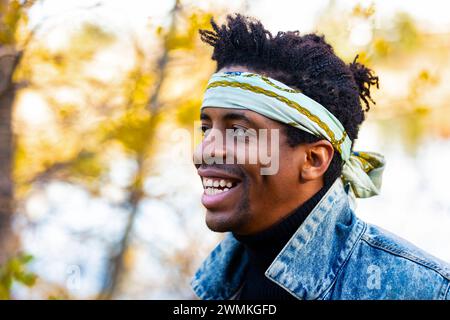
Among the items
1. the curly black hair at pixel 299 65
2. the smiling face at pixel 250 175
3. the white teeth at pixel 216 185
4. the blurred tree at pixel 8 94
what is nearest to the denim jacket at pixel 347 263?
the smiling face at pixel 250 175

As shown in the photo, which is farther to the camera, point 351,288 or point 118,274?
point 118,274

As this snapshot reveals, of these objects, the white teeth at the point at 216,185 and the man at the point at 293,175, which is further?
the white teeth at the point at 216,185

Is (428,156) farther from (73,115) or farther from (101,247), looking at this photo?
(73,115)

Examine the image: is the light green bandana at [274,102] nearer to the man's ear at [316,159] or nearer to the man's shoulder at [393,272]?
the man's ear at [316,159]

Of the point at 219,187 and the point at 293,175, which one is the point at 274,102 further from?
the point at 219,187

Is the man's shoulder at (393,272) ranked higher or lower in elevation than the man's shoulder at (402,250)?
lower

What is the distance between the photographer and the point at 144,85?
5188 millimetres

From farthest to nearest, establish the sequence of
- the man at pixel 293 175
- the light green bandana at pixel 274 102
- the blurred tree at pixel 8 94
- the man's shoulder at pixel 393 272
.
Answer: the blurred tree at pixel 8 94 < the light green bandana at pixel 274 102 < the man at pixel 293 175 < the man's shoulder at pixel 393 272

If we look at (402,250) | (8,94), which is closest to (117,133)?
(8,94)

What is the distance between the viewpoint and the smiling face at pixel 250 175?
244cm

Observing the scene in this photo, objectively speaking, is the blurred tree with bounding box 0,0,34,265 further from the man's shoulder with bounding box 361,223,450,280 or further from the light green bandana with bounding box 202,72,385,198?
the man's shoulder with bounding box 361,223,450,280

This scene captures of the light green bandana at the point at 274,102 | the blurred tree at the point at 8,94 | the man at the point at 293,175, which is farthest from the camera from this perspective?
the blurred tree at the point at 8,94
